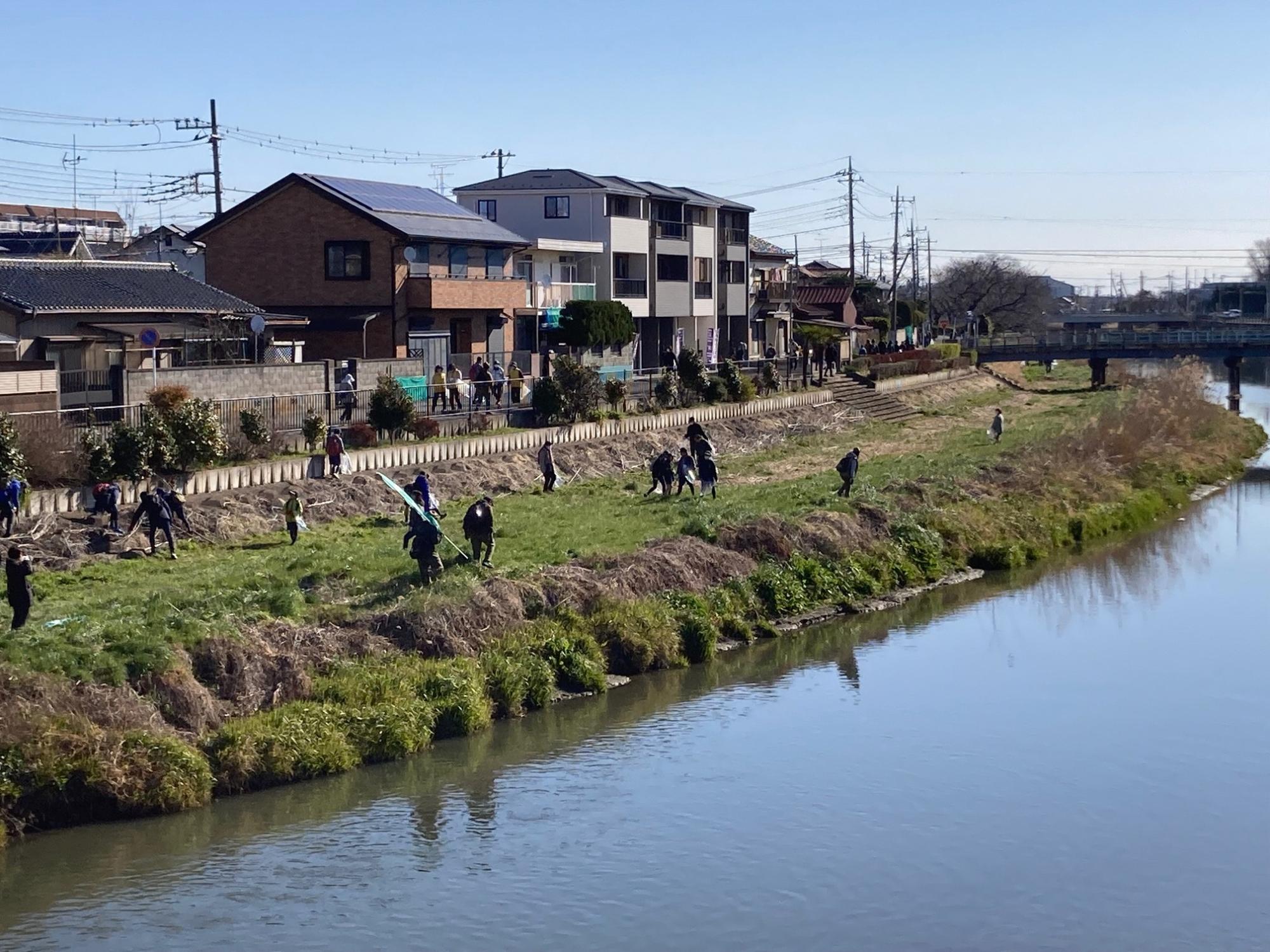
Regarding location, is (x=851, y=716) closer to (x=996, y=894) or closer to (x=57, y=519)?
(x=996, y=894)

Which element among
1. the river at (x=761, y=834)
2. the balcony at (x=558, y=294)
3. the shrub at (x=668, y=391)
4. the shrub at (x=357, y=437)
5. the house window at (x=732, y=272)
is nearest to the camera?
the river at (x=761, y=834)

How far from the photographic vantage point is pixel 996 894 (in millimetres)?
16297

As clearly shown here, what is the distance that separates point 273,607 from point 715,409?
28.4m

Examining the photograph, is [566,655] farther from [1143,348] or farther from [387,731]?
[1143,348]

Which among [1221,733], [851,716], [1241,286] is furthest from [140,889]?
[1241,286]

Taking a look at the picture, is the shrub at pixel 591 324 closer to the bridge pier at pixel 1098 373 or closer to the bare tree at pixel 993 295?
the bridge pier at pixel 1098 373

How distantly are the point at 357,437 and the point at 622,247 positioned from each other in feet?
97.3

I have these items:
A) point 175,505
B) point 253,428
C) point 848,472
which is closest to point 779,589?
point 848,472

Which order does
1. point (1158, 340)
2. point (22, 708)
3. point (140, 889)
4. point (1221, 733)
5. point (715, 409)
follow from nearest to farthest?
point (140, 889)
point (22, 708)
point (1221, 733)
point (715, 409)
point (1158, 340)

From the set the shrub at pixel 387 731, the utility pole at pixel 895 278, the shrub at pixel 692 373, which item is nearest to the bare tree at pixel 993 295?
the utility pole at pixel 895 278

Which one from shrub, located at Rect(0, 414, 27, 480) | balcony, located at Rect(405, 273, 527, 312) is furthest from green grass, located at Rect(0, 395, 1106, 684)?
balcony, located at Rect(405, 273, 527, 312)

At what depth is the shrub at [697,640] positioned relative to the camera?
84.3 ft

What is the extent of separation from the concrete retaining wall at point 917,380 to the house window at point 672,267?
9.98 m

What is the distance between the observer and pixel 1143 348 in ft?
257
